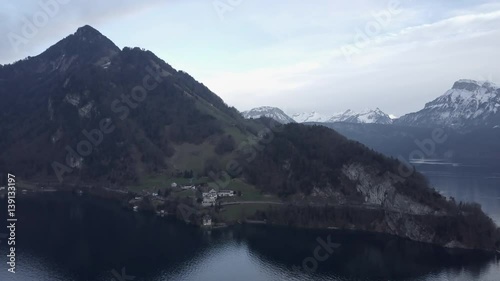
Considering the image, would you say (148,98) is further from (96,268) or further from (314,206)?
(96,268)

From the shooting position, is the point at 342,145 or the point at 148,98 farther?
the point at 148,98

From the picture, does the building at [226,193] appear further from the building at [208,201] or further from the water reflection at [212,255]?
the water reflection at [212,255]

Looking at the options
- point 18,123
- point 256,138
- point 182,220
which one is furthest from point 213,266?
point 18,123

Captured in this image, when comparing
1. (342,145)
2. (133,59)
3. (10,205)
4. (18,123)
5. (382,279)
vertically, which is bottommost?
(382,279)

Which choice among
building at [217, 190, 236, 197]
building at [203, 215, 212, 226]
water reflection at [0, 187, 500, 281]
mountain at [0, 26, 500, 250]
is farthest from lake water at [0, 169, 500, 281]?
building at [217, 190, 236, 197]

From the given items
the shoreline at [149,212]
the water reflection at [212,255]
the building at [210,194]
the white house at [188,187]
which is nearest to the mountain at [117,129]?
the shoreline at [149,212]

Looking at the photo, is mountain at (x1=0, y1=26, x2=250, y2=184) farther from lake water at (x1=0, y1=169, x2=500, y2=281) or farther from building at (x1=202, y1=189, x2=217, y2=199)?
lake water at (x1=0, y1=169, x2=500, y2=281)
